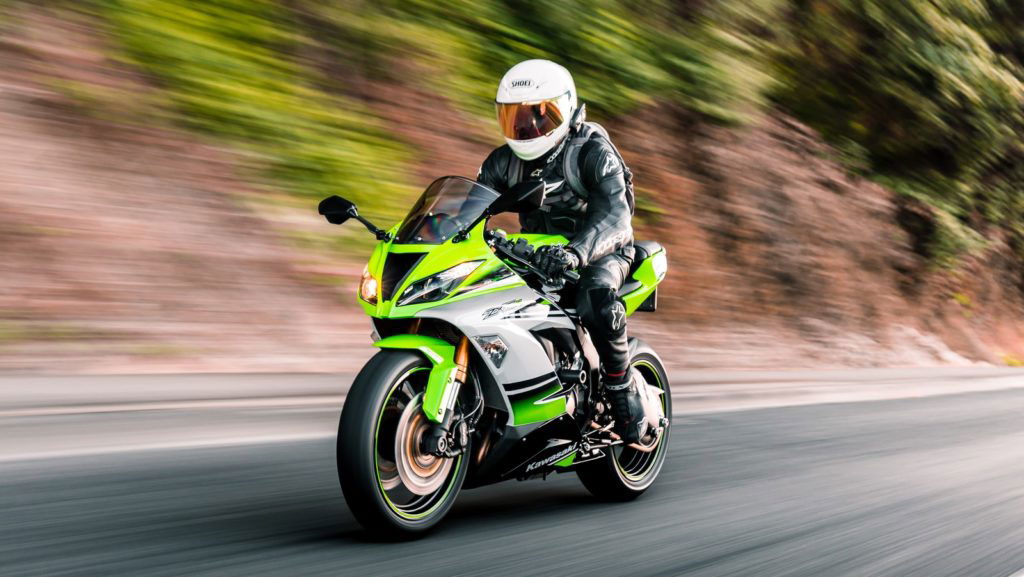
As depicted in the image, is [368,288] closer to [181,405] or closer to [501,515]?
[501,515]

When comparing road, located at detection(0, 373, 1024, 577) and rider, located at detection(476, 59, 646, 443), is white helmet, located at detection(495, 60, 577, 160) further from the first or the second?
road, located at detection(0, 373, 1024, 577)

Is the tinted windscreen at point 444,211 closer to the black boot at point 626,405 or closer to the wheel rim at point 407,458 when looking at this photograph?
the wheel rim at point 407,458

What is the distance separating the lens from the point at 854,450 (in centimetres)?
796

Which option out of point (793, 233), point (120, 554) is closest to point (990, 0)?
point (793, 233)

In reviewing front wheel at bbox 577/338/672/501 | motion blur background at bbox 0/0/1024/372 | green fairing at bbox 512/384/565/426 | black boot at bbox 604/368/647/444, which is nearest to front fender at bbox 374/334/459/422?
green fairing at bbox 512/384/565/426

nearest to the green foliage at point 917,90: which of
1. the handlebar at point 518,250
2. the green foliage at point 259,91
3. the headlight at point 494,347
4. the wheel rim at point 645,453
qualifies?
the green foliage at point 259,91

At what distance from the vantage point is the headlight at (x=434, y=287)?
4504 mm

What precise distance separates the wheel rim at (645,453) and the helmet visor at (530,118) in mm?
1340

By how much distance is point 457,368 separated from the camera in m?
4.59

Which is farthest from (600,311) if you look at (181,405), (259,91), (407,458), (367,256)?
(259,91)

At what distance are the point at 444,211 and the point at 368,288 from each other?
47 cm

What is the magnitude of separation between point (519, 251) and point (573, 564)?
1.36 m

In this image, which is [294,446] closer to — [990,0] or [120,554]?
[120,554]

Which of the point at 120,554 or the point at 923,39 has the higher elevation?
the point at 120,554
